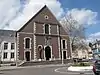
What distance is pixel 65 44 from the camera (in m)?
59.6

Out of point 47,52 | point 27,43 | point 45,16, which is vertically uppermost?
point 45,16

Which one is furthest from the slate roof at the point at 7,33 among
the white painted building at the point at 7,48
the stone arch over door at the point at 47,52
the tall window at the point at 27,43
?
the stone arch over door at the point at 47,52

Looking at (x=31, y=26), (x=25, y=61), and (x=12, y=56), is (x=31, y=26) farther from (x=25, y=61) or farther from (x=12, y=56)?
(x=12, y=56)

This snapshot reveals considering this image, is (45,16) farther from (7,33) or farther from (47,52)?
(7,33)

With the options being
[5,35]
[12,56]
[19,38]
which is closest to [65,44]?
[19,38]

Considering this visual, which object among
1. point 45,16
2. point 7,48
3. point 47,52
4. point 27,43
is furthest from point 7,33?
point 47,52

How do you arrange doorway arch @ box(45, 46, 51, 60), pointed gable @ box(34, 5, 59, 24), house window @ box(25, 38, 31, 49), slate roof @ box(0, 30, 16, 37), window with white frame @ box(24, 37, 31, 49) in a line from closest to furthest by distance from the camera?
window with white frame @ box(24, 37, 31, 49) → house window @ box(25, 38, 31, 49) → doorway arch @ box(45, 46, 51, 60) → pointed gable @ box(34, 5, 59, 24) → slate roof @ box(0, 30, 16, 37)

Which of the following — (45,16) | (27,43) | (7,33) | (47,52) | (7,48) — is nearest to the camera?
(27,43)

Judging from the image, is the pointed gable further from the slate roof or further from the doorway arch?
the slate roof

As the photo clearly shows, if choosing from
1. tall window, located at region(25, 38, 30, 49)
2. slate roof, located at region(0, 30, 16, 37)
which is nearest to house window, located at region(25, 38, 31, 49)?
tall window, located at region(25, 38, 30, 49)

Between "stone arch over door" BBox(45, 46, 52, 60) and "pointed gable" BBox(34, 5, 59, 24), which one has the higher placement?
"pointed gable" BBox(34, 5, 59, 24)

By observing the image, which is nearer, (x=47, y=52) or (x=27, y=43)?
(x=27, y=43)

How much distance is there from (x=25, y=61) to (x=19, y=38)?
20.1 feet

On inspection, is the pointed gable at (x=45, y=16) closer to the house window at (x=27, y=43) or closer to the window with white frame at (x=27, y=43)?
the window with white frame at (x=27, y=43)
